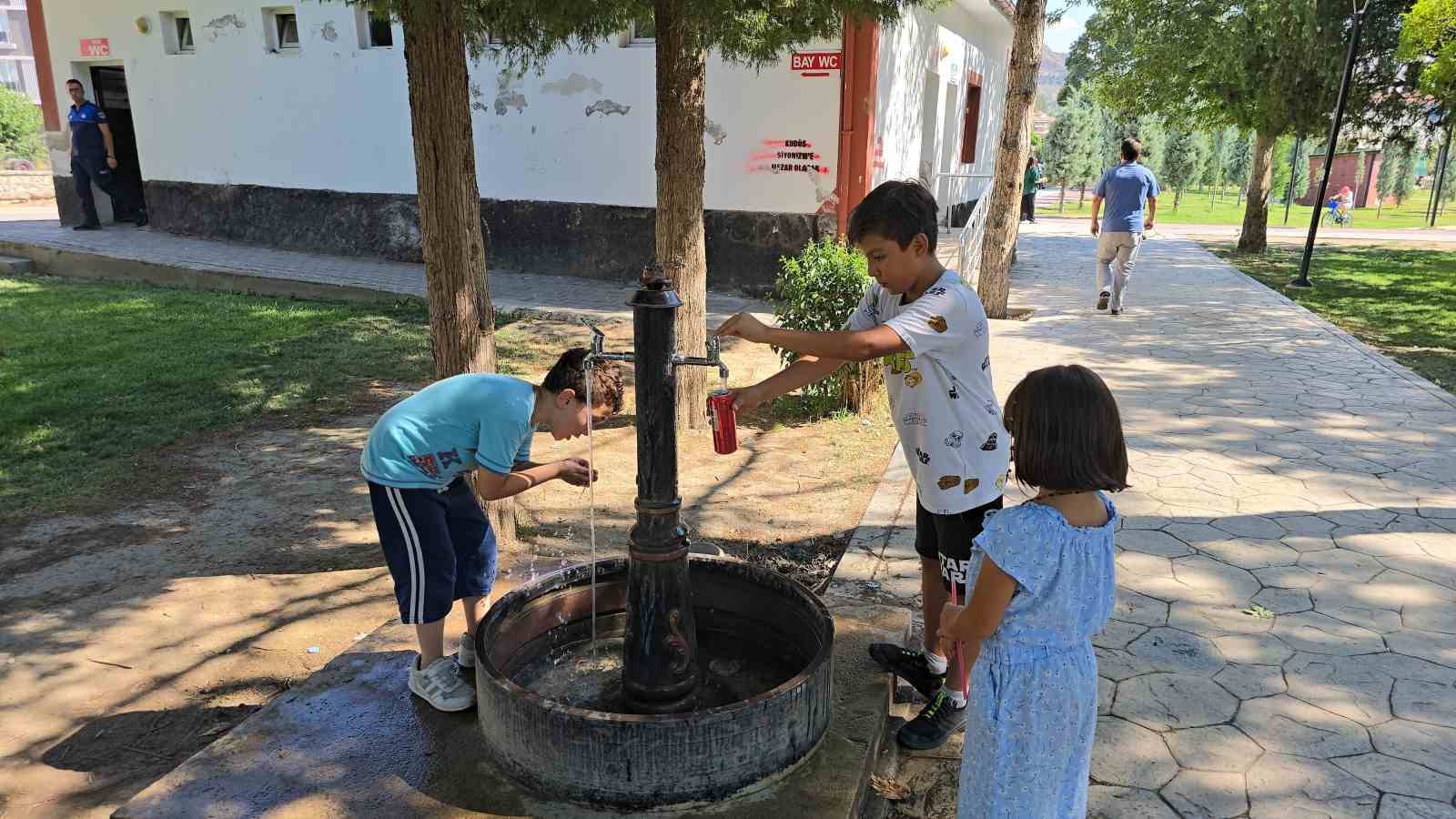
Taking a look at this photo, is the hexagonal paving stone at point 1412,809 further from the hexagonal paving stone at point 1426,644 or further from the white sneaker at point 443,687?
the white sneaker at point 443,687

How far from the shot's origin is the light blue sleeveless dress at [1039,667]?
1.83m

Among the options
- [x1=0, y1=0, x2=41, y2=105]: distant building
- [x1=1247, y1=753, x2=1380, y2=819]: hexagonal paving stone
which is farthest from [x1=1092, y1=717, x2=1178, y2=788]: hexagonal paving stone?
[x1=0, y1=0, x2=41, y2=105]: distant building

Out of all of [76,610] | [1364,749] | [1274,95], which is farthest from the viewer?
[1274,95]

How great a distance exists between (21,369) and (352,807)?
6.77 metres

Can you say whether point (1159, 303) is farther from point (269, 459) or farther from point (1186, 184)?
point (1186, 184)

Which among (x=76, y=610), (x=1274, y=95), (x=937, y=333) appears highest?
(x=1274, y=95)

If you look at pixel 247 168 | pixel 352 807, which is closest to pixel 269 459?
pixel 352 807

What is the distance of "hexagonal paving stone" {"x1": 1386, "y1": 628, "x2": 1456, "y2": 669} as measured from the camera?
3142 mm

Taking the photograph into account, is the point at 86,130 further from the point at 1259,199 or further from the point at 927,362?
the point at 1259,199

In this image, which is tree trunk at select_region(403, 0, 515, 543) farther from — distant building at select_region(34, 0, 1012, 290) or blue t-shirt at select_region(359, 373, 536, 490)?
distant building at select_region(34, 0, 1012, 290)

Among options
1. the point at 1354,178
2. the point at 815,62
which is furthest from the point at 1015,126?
the point at 1354,178

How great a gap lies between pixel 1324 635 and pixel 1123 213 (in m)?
7.19

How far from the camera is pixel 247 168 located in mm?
12891

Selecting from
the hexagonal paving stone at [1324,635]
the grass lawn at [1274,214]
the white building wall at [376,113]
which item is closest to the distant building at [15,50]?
the white building wall at [376,113]
